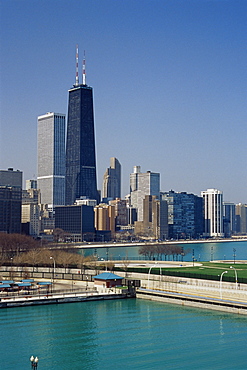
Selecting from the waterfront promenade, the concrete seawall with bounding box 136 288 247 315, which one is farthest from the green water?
the waterfront promenade

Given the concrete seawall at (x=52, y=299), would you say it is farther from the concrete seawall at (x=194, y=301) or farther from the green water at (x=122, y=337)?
the concrete seawall at (x=194, y=301)

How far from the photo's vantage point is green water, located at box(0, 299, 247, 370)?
130 feet

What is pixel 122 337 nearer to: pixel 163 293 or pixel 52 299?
pixel 52 299

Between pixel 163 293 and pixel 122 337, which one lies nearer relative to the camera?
pixel 122 337

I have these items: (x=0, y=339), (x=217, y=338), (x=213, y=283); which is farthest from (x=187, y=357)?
(x=213, y=283)

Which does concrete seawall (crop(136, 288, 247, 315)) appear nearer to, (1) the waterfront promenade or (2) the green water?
(1) the waterfront promenade

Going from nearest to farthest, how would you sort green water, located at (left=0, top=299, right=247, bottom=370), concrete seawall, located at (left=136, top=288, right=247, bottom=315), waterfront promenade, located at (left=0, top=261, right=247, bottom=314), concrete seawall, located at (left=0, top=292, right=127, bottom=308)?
green water, located at (left=0, top=299, right=247, bottom=370) < concrete seawall, located at (left=136, top=288, right=247, bottom=315) < waterfront promenade, located at (left=0, top=261, right=247, bottom=314) < concrete seawall, located at (left=0, top=292, right=127, bottom=308)

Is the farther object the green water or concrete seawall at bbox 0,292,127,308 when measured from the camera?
concrete seawall at bbox 0,292,127,308

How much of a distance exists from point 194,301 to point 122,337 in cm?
1519

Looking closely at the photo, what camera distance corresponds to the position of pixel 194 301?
197 feet

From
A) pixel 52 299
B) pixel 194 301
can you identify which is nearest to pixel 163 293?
pixel 194 301

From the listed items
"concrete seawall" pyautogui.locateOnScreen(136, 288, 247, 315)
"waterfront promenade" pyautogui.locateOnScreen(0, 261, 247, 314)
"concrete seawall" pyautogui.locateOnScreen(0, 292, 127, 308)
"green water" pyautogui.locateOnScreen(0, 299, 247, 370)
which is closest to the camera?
"green water" pyautogui.locateOnScreen(0, 299, 247, 370)

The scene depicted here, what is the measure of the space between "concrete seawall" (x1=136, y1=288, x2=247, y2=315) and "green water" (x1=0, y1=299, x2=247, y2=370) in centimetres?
117

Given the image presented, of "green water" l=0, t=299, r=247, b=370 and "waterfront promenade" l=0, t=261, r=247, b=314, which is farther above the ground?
"waterfront promenade" l=0, t=261, r=247, b=314
